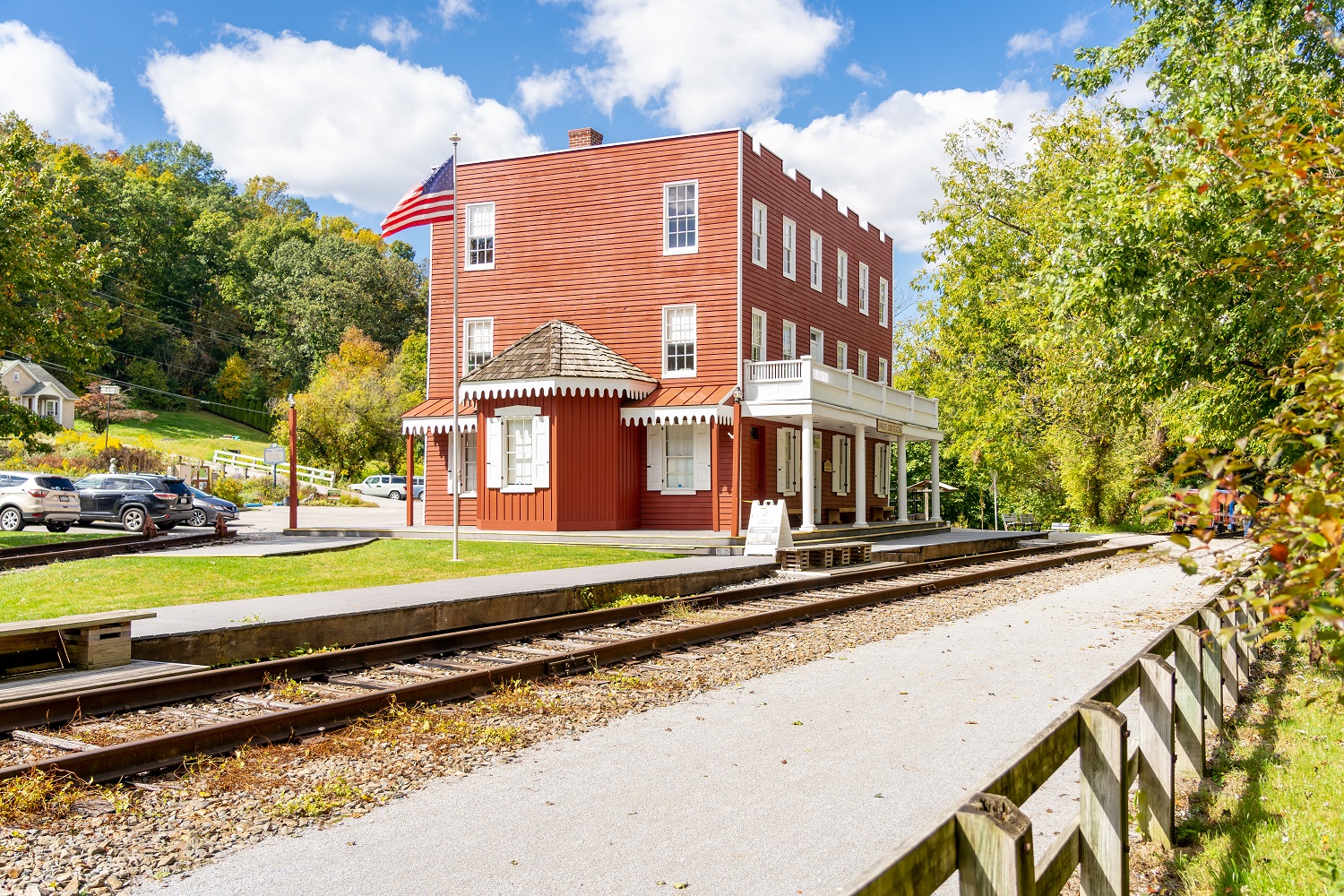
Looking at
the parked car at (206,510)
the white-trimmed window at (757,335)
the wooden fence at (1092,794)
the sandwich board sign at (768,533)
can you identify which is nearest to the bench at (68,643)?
the wooden fence at (1092,794)

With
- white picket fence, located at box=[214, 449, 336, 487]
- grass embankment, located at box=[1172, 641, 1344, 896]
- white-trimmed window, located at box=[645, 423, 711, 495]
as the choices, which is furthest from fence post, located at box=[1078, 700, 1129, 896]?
white picket fence, located at box=[214, 449, 336, 487]

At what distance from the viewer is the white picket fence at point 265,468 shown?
54.4 metres

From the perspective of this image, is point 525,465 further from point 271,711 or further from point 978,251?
point 978,251

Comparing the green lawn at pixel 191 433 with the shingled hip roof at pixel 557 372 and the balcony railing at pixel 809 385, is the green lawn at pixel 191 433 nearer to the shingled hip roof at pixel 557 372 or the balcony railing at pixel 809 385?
the shingled hip roof at pixel 557 372

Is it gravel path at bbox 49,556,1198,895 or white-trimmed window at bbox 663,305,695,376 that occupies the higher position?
white-trimmed window at bbox 663,305,695,376

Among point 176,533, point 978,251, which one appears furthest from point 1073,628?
point 978,251

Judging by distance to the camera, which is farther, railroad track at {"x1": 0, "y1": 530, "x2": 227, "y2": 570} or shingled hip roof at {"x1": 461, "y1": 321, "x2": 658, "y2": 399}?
shingled hip roof at {"x1": 461, "y1": 321, "x2": 658, "y2": 399}

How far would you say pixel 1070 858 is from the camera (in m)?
3.70

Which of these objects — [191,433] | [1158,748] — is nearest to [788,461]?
[1158,748]

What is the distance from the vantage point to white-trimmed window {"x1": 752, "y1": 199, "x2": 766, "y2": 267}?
28.0m

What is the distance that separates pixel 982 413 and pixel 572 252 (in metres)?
23.1

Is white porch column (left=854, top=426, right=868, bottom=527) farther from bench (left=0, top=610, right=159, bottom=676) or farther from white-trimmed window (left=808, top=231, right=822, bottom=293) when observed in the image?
bench (left=0, top=610, right=159, bottom=676)

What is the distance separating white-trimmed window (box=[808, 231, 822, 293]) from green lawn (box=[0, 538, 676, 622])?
1388 cm

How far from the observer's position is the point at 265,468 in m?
57.7
